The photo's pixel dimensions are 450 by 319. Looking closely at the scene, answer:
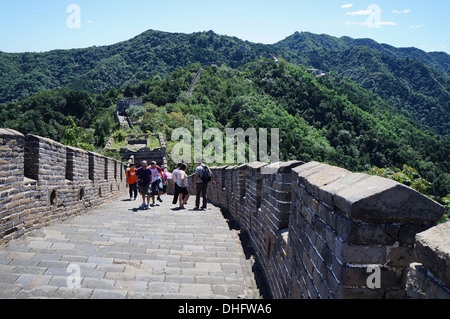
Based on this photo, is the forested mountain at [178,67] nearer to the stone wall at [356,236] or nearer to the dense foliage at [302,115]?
the dense foliage at [302,115]

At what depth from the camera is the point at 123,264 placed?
4016mm

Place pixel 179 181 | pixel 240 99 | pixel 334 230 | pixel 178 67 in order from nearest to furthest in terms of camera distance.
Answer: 1. pixel 334 230
2. pixel 179 181
3. pixel 240 99
4. pixel 178 67

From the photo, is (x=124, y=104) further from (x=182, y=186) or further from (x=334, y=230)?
(x=334, y=230)

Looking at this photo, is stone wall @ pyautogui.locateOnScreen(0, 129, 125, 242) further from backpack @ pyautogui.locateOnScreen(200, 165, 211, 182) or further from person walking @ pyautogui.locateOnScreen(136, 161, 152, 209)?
backpack @ pyautogui.locateOnScreen(200, 165, 211, 182)

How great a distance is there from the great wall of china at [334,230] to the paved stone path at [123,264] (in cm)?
42

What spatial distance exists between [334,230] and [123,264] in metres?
2.89

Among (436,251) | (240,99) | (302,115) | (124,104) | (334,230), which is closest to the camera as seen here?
(436,251)

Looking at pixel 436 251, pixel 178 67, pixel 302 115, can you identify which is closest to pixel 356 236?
pixel 436 251

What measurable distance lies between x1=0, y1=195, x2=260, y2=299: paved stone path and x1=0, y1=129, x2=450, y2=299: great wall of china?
42 cm

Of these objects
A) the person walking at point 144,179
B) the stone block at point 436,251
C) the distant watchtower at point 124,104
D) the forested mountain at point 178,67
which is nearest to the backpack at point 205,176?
the person walking at point 144,179

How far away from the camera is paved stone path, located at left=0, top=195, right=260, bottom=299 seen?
3260 millimetres

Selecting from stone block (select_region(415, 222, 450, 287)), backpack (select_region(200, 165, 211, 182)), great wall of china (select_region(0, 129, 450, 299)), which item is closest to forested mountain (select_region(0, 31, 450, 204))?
backpack (select_region(200, 165, 211, 182))

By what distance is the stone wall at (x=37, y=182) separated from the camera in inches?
173
